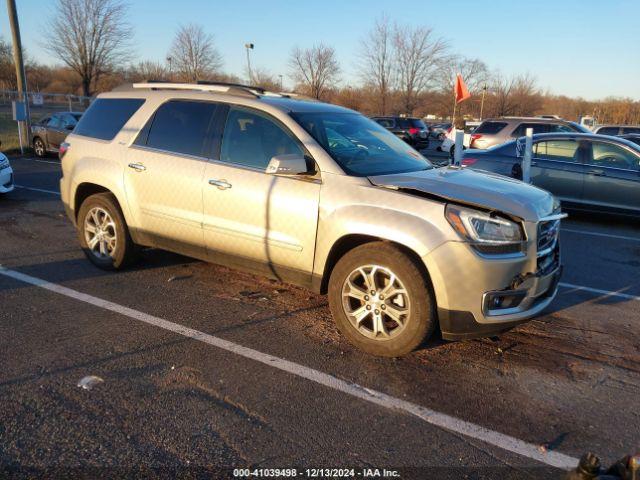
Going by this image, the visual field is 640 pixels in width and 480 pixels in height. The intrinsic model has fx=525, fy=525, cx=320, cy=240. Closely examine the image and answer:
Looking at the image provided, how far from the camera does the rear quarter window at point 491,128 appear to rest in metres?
14.9

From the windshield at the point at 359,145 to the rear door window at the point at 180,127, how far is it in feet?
3.10

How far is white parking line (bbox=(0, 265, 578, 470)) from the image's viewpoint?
9.29 feet

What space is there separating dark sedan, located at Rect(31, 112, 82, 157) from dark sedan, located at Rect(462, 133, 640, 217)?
1273cm

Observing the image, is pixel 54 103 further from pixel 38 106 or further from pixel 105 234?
pixel 105 234

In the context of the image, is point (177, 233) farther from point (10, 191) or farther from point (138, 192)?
point (10, 191)

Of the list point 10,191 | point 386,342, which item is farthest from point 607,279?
point 10,191

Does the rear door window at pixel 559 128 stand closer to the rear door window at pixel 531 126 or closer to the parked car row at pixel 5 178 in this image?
the rear door window at pixel 531 126

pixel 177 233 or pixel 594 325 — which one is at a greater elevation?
pixel 177 233

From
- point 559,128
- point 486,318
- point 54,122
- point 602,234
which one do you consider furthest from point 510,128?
point 54,122

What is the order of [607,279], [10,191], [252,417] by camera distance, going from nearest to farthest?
[252,417], [607,279], [10,191]

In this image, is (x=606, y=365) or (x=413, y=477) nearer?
(x=413, y=477)

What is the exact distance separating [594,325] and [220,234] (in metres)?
3.38

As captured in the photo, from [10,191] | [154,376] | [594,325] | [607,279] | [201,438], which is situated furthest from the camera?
[10,191]

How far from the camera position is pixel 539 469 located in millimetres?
2697
